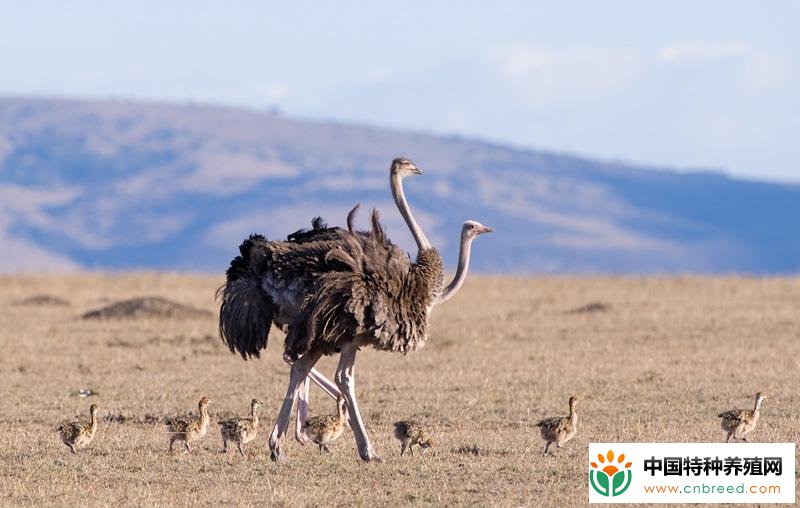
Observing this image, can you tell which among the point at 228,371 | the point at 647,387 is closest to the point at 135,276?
the point at 228,371

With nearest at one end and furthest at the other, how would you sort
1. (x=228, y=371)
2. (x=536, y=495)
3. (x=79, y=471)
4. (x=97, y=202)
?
(x=536, y=495) < (x=79, y=471) < (x=228, y=371) < (x=97, y=202)

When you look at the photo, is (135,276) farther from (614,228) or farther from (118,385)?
(614,228)

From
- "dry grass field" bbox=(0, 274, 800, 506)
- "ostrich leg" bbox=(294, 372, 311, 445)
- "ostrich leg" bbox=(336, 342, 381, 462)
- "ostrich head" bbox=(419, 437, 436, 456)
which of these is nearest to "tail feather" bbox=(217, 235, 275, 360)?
"ostrich leg" bbox=(294, 372, 311, 445)

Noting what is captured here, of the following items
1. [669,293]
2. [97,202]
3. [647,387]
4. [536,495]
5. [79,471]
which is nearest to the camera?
[536,495]

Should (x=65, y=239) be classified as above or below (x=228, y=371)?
above

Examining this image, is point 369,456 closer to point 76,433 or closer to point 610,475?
point 610,475

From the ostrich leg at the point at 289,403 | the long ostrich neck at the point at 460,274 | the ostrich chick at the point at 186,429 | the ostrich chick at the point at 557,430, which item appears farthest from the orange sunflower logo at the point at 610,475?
the ostrich chick at the point at 186,429

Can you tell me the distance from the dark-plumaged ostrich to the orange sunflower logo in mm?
1792

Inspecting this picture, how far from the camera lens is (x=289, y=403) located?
11.5 m

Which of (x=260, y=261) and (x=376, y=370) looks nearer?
(x=260, y=261)

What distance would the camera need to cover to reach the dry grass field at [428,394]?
34.6ft

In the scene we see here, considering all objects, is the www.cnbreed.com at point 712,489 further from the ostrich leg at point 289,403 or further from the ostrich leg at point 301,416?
the ostrich leg at point 301,416

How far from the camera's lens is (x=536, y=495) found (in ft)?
32.9

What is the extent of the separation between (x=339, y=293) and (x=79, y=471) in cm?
217
